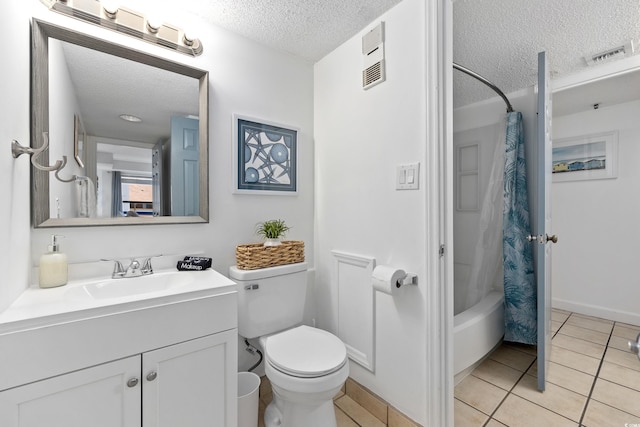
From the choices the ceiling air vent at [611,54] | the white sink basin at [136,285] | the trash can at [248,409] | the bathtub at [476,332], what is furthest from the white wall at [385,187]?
the ceiling air vent at [611,54]

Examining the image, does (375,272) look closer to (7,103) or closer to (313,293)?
(313,293)

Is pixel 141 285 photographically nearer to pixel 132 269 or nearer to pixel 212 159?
pixel 132 269

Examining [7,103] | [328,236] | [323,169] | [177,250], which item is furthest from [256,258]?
[7,103]

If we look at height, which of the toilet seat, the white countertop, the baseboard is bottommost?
the baseboard

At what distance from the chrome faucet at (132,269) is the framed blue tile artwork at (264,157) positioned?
0.63 meters

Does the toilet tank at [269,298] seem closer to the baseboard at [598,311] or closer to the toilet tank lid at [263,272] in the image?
the toilet tank lid at [263,272]

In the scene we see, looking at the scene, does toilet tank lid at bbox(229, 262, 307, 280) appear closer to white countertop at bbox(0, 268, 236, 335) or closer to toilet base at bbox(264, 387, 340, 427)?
white countertop at bbox(0, 268, 236, 335)

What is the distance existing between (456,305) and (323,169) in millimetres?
1740

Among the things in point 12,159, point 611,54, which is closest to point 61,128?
point 12,159

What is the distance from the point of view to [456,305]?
8.12ft

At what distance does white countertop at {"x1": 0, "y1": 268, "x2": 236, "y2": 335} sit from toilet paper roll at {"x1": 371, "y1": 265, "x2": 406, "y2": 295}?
70 centimetres

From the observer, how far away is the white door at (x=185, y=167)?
4.88 feet

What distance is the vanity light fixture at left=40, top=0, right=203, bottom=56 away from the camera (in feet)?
3.97

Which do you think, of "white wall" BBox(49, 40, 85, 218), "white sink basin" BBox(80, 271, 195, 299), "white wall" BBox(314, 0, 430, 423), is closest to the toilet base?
"white wall" BBox(314, 0, 430, 423)
